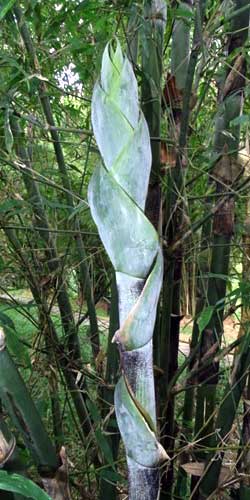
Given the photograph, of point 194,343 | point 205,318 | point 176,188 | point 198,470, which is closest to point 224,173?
point 176,188

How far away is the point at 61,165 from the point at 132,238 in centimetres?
66

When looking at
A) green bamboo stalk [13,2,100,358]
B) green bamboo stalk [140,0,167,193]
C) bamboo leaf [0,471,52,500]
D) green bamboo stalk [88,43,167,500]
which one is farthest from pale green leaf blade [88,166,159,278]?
green bamboo stalk [13,2,100,358]

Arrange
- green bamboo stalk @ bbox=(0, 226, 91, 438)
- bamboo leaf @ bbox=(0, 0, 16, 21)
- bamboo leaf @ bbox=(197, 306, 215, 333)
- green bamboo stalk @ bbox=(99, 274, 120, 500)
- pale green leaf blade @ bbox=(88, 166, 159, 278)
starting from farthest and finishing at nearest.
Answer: green bamboo stalk @ bbox=(0, 226, 91, 438) → green bamboo stalk @ bbox=(99, 274, 120, 500) → bamboo leaf @ bbox=(197, 306, 215, 333) → bamboo leaf @ bbox=(0, 0, 16, 21) → pale green leaf blade @ bbox=(88, 166, 159, 278)

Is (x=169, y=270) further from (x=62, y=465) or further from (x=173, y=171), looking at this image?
(x=62, y=465)

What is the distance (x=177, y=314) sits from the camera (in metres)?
1.04

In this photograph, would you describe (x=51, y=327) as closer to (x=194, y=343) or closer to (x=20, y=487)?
(x=194, y=343)

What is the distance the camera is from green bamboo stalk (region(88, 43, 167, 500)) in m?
0.40

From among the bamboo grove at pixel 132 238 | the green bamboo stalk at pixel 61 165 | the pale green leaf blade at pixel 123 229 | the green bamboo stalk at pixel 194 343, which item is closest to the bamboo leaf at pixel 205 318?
the bamboo grove at pixel 132 238

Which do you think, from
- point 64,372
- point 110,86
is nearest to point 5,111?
point 110,86

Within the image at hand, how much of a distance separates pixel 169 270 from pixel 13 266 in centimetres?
38

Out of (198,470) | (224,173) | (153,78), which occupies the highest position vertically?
(153,78)

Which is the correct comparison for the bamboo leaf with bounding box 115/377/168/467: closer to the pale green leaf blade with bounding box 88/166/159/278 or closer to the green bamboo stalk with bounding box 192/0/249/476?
the pale green leaf blade with bounding box 88/166/159/278

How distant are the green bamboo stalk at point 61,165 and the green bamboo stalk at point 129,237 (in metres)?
0.44

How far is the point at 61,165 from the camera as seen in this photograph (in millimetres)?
1026
